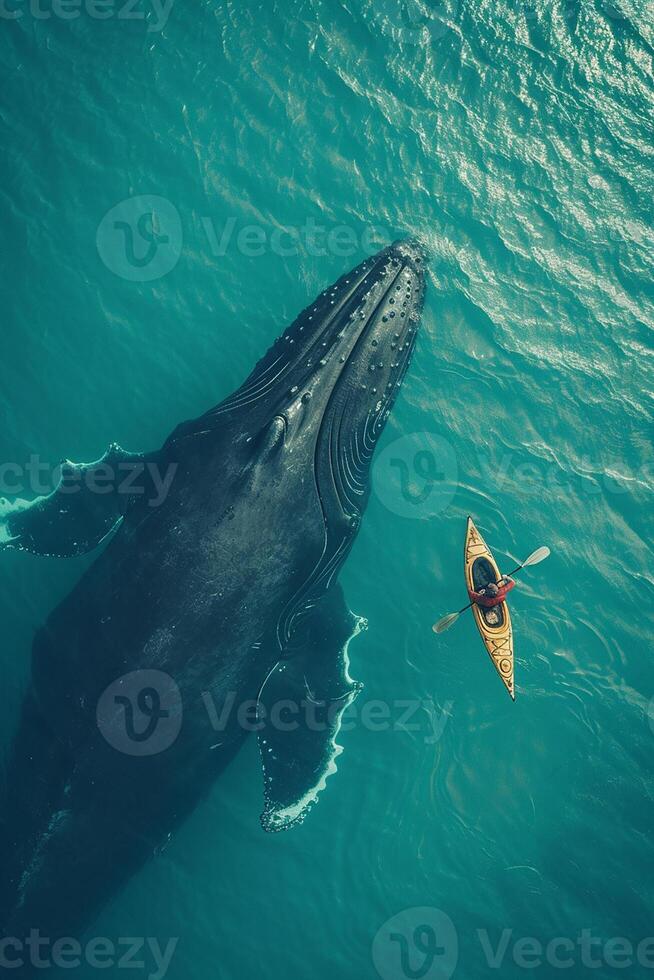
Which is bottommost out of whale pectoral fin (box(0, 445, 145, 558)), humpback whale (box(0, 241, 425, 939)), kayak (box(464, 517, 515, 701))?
kayak (box(464, 517, 515, 701))

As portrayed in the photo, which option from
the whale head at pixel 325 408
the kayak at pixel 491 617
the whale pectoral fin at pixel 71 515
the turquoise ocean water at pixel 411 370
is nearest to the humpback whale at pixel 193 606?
the whale head at pixel 325 408

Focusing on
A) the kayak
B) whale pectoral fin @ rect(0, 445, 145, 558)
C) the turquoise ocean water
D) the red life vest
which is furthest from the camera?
the turquoise ocean water

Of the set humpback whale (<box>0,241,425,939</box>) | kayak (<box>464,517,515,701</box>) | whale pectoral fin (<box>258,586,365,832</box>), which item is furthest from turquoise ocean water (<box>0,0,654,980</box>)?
humpback whale (<box>0,241,425,939</box>)

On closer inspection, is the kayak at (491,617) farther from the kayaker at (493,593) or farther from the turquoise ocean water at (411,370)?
the turquoise ocean water at (411,370)

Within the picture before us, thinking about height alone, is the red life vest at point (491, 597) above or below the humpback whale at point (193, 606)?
below

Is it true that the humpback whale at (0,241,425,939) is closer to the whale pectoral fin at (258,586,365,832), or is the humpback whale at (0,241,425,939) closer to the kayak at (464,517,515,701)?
the whale pectoral fin at (258,586,365,832)

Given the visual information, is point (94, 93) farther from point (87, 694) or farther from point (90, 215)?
point (87, 694)

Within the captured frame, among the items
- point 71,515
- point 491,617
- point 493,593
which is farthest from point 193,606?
point 491,617
